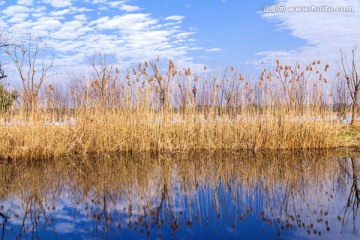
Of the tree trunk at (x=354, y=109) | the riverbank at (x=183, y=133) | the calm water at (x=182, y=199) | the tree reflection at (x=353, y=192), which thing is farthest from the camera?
the tree trunk at (x=354, y=109)

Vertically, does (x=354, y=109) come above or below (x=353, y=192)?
above

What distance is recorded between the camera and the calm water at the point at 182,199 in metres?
3.54

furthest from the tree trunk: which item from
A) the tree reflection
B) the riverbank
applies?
the tree reflection

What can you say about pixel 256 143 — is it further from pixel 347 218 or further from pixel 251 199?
pixel 347 218

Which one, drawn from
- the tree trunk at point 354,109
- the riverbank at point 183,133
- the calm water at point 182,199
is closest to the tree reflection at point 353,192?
the calm water at point 182,199

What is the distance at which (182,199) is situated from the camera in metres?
4.55

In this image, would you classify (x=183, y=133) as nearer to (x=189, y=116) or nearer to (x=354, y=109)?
(x=189, y=116)

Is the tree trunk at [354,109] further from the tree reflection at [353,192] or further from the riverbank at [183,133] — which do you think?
the tree reflection at [353,192]

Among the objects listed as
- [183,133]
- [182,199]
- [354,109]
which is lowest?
[182,199]

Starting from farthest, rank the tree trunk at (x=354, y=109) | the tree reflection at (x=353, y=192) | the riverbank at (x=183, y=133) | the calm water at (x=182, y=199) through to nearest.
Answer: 1. the tree trunk at (x=354, y=109)
2. the riverbank at (x=183, y=133)
3. the tree reflection at (x=353, y=192)
4. the calm water at (x=182, y=199)

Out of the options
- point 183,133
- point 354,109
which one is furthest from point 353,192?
point 354,109

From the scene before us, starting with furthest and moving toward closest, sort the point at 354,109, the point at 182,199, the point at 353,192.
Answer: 1. the point at 354,109
2. the point at 353,192
3. the point at 182,199

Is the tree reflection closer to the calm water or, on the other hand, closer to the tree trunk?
the calm water

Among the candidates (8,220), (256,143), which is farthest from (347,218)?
(256,143)
